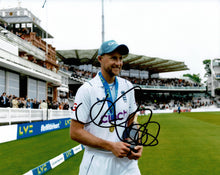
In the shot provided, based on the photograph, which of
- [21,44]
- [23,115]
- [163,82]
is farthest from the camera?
[163,82]

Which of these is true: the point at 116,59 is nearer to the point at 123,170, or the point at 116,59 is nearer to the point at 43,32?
the point at 123,170

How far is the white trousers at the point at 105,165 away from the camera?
223 centimetres

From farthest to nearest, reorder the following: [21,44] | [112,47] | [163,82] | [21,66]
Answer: [163,82] → [21,44] → [21,66] → [112,47]

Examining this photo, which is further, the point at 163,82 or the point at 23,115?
the point at 163,82

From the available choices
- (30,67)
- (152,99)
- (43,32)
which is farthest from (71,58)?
(30,67)

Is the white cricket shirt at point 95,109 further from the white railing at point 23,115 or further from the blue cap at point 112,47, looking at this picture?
the white railing at point 23,115

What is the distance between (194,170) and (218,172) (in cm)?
56

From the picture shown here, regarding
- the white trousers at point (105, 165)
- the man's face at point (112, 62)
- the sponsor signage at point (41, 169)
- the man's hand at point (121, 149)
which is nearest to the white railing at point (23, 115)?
the sponsor signage at point (41, 169)

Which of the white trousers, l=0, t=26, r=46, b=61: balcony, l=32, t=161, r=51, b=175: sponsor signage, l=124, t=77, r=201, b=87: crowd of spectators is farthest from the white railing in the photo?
l=124, t=77, r=201, b=87: crowd of spectators

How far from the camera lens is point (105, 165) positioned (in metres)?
2.23

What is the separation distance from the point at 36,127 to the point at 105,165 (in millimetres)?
14290

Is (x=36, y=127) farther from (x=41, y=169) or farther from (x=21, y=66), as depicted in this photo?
(x=21, y=66)

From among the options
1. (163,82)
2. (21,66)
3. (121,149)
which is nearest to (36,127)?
(21,66)

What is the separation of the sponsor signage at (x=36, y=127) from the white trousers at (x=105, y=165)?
12.0m
